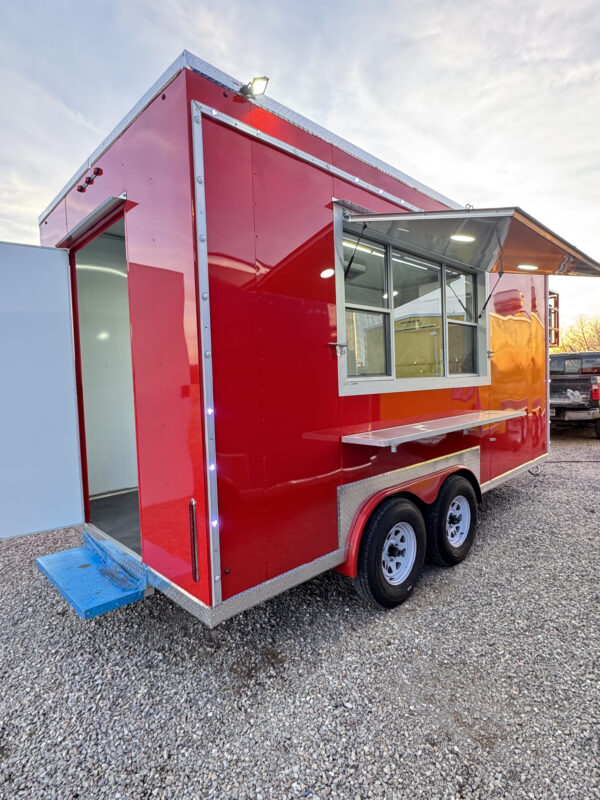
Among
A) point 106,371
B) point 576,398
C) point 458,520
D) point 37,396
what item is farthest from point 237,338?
point 576,398

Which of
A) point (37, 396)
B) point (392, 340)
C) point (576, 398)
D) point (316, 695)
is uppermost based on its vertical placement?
point (392, 340)

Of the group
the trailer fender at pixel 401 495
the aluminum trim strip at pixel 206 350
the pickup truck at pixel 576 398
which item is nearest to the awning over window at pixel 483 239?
the aluminum trim strip at pixel 206 350

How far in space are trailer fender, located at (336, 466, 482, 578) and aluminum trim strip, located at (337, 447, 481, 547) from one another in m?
0.03

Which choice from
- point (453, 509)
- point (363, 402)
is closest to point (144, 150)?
point (363, 402)

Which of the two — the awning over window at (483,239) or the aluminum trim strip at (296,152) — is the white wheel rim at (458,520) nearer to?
the awning over window at (483,239)

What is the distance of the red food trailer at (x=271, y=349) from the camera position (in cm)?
198

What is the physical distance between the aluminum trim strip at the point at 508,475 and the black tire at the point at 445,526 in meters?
0.61

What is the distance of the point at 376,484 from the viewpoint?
A: 2.90 meters

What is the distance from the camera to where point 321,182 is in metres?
2.56

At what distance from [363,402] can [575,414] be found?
8.67 meters

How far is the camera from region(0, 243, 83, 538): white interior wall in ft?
8.70

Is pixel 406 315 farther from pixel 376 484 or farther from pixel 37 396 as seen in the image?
pixel 37 396

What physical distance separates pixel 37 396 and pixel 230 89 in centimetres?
226

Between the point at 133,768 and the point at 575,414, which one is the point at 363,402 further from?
the point at 575,414
